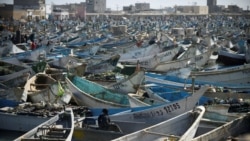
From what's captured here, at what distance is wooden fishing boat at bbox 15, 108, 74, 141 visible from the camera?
8720 mm

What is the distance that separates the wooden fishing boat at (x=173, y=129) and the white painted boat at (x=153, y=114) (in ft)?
2.01

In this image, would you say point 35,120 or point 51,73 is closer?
point 35,120

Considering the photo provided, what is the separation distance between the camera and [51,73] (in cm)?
1788

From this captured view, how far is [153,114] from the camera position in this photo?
1107 cm

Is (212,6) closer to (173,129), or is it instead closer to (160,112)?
(160,112)

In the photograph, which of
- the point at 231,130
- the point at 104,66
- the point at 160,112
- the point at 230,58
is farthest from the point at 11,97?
the point at 230,58

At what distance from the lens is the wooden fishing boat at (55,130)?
8.72 meters

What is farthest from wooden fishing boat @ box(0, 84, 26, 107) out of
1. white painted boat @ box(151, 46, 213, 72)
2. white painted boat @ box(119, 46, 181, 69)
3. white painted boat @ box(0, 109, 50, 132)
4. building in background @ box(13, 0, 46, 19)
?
building in background @ box(13, 0, 46, 19)

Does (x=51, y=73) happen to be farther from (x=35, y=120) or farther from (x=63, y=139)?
(x=63, y=139)

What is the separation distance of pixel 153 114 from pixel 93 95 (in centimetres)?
372

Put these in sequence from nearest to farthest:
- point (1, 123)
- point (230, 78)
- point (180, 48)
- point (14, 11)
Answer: point (1, 123), point (230, 78), point (180, 48), point (14, 11)

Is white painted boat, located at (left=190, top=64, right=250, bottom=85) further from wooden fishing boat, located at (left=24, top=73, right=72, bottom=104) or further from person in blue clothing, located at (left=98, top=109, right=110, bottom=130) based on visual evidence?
person in blue clothing, located at (left=98, top=109, right=110, bottom=130)

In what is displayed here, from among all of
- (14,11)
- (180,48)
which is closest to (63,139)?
(180,48)

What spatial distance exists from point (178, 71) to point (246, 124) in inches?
266
